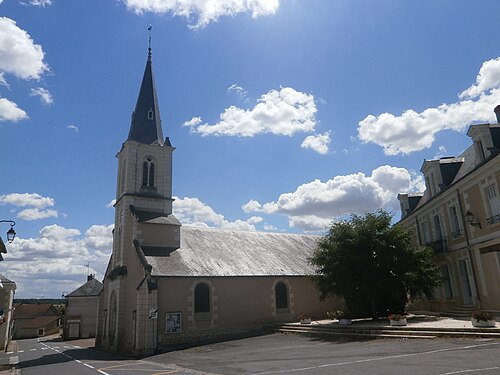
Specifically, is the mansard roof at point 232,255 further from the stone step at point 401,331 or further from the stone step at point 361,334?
the stone step at point 401,331

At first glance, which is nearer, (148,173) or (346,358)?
(346,358)

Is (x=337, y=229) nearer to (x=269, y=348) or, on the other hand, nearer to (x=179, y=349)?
(x=269, y=348)

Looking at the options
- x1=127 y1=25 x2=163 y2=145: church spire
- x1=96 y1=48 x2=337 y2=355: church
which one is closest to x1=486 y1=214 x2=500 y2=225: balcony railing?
x1=96 y1=48 x2=337 y2=355: church

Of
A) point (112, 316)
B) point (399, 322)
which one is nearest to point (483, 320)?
point (399, 322)

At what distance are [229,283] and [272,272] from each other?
3.35m

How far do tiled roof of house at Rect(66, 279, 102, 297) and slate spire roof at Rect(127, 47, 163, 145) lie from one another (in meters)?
26.0

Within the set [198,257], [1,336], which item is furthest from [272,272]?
[1,336]

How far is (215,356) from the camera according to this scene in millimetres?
16344

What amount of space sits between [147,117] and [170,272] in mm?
13198

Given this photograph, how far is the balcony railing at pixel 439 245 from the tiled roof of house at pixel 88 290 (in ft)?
128

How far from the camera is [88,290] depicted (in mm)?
47781

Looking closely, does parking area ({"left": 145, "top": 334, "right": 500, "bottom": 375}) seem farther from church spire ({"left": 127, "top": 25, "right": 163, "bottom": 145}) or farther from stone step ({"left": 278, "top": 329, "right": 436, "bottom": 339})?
church spire ({"left": 127, "top": 25, "right": 163, "bottom": 145})

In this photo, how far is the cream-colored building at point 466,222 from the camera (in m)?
16.8

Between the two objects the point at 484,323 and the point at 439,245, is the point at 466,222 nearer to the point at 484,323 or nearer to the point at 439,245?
the point at 439,245
